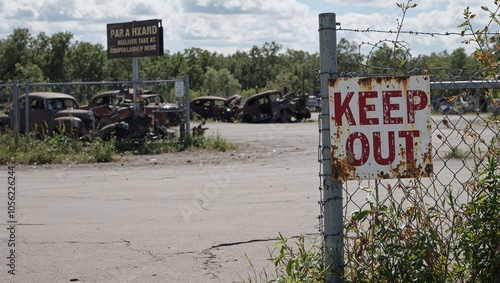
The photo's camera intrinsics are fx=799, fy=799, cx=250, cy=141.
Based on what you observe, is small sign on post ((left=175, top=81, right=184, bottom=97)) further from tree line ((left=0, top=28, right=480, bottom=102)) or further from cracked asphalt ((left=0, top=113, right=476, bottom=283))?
tree line ((left=0, top=28, right=480, bottom=102))

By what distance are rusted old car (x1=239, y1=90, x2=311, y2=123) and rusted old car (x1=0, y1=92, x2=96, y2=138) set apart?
610 inches

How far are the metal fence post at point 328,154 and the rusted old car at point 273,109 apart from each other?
35.5m

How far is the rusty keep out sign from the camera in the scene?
15.6ft

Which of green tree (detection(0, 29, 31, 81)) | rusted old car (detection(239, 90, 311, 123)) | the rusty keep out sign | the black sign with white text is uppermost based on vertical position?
green tree (detection(0, 29, 31, 81))

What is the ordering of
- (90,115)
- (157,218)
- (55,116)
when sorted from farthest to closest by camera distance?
(55,116)
(90,115)
(157,218)

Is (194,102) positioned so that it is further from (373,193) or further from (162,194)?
(373,193)

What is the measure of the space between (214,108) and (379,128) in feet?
131

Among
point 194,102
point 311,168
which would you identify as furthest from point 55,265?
point 194,102

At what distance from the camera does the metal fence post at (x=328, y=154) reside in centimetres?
489

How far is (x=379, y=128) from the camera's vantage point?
476 cm

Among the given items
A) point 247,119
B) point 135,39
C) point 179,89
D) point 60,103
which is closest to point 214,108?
point 247,119

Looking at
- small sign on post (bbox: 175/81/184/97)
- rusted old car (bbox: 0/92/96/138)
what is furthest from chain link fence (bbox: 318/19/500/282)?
small sign on post (bbox: 175/81/184/97)

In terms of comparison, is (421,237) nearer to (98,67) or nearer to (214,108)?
(214,108)

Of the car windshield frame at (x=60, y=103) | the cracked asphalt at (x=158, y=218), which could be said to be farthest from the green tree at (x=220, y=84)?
the cracked asphalt at (x=158, y=218)
